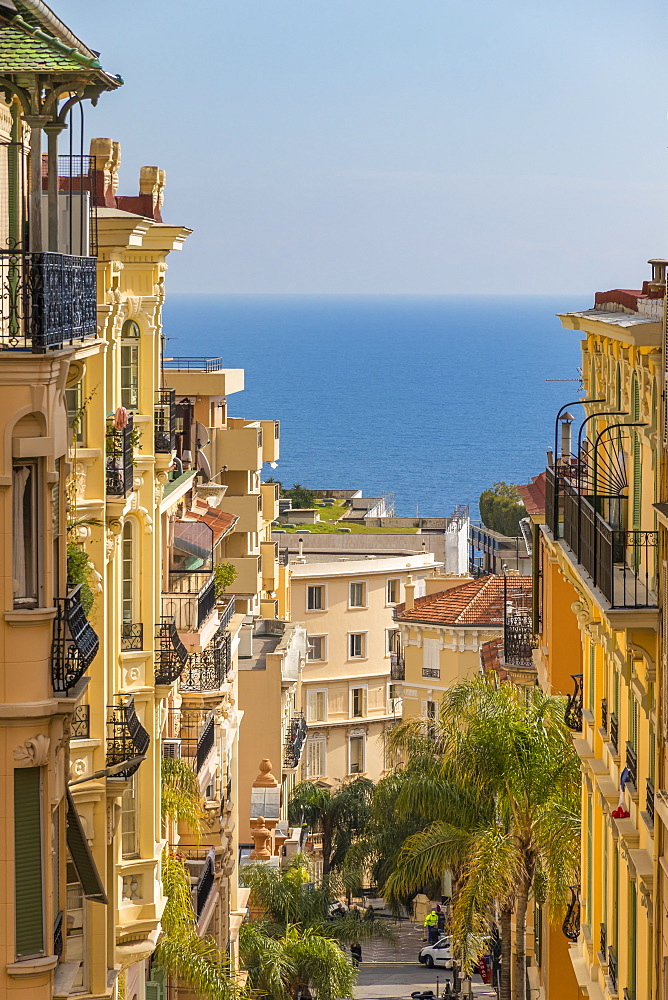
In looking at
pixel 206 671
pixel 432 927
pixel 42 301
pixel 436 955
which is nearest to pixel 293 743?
pixel 432 927

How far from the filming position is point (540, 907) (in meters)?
32.8

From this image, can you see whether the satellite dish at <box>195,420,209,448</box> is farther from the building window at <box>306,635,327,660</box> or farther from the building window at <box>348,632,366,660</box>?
the building window at <box>348,632,366,660</box>

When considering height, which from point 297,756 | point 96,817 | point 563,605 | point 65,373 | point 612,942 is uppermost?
point 65,373

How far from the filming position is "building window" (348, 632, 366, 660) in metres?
77.4

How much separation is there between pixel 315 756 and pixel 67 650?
61179mm

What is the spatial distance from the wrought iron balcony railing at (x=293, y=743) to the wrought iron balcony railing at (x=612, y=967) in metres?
32.5

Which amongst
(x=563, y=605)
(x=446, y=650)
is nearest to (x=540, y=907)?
(x=563, y=605)

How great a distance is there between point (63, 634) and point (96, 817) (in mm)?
8296

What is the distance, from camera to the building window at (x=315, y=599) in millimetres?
76438

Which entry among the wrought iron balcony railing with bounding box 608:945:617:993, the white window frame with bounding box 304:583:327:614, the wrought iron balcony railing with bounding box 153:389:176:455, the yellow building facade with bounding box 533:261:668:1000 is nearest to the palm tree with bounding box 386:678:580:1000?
the yellow building facade with bounding box 533:261:668:1000

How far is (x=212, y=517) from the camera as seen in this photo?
38.8 metres

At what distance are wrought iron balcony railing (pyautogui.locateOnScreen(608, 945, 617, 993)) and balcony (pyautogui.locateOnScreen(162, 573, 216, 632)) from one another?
10.7 meters

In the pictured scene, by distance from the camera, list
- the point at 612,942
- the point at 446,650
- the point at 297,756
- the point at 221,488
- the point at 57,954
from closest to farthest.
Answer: the point at 57,954 → the point at 612,942 → the point at 221,488 → the point at 297,756 → the point at 446,650

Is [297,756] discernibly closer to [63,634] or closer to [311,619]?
[311,619]
